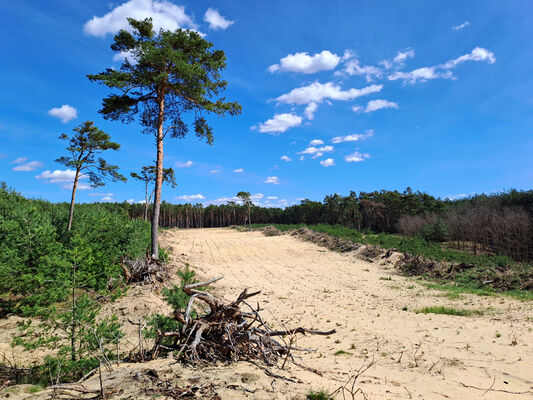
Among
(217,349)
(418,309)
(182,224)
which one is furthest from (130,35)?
(182,224)

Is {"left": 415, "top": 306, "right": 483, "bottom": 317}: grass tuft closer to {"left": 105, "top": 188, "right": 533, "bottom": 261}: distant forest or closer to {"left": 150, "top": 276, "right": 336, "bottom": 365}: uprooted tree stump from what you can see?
{"left": 150, "top": 276, "right": 336, "bottom": 365}: uprooted tree stump

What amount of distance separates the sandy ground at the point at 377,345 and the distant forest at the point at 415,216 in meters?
10.0

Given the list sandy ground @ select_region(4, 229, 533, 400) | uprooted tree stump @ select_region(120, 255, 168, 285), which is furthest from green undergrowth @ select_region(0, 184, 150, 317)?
sandy ground @ select_region(4, 229, 533, 400)

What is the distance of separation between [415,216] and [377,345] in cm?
3862

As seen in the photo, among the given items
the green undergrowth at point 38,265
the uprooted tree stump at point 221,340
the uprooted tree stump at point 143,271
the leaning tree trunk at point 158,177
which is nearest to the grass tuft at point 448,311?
the uprooted tree stump at point 221,340

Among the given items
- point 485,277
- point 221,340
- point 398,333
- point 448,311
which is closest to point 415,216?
point 485,277

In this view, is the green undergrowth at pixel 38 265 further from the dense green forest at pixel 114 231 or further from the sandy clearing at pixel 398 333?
the sandy clearing at pixel 398 333

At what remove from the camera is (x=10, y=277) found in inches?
248

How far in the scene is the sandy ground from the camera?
3391mm

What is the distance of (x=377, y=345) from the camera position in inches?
244

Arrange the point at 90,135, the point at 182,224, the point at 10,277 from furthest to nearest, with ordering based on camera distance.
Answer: the point at 182,224 → the point at 90,135 → the point at 10,277

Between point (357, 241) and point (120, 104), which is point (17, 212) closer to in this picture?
point (120, 104)

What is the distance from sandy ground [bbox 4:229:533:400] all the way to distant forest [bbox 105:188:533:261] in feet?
32.8

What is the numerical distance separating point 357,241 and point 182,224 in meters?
67.0
